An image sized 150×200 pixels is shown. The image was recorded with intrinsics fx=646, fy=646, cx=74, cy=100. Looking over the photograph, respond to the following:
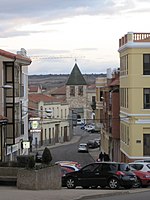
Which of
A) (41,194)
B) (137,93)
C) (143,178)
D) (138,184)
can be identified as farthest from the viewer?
(137,93)

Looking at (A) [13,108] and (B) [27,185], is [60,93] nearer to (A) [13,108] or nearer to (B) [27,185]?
(A) [13,108]

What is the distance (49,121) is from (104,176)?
70119 mm

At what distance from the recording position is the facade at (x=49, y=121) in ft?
309

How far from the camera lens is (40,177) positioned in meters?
27.0

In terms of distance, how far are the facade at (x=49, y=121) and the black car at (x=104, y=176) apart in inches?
2180

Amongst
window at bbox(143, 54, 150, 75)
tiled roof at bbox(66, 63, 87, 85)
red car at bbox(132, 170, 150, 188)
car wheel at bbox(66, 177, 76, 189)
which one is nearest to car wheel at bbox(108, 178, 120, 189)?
car wheel at bbox(66, 177, 76, 189)

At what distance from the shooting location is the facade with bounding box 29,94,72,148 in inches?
3703

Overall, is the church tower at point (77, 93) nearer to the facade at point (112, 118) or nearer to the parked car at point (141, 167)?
the facade at point (112, 118)

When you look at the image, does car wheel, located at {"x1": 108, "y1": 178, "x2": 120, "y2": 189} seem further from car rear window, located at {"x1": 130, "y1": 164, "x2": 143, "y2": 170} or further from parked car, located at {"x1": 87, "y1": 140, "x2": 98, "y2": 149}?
parked car, located at {"x1": 87, "y1": 140, "x2": 98, "y2": 149}

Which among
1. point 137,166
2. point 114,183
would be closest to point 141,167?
point 137,166

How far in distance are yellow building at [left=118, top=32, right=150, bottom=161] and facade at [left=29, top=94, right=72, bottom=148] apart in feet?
117

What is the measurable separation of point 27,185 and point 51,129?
7575cm

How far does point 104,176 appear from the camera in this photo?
31531 mm

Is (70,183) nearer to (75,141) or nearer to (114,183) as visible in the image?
(114,183)
